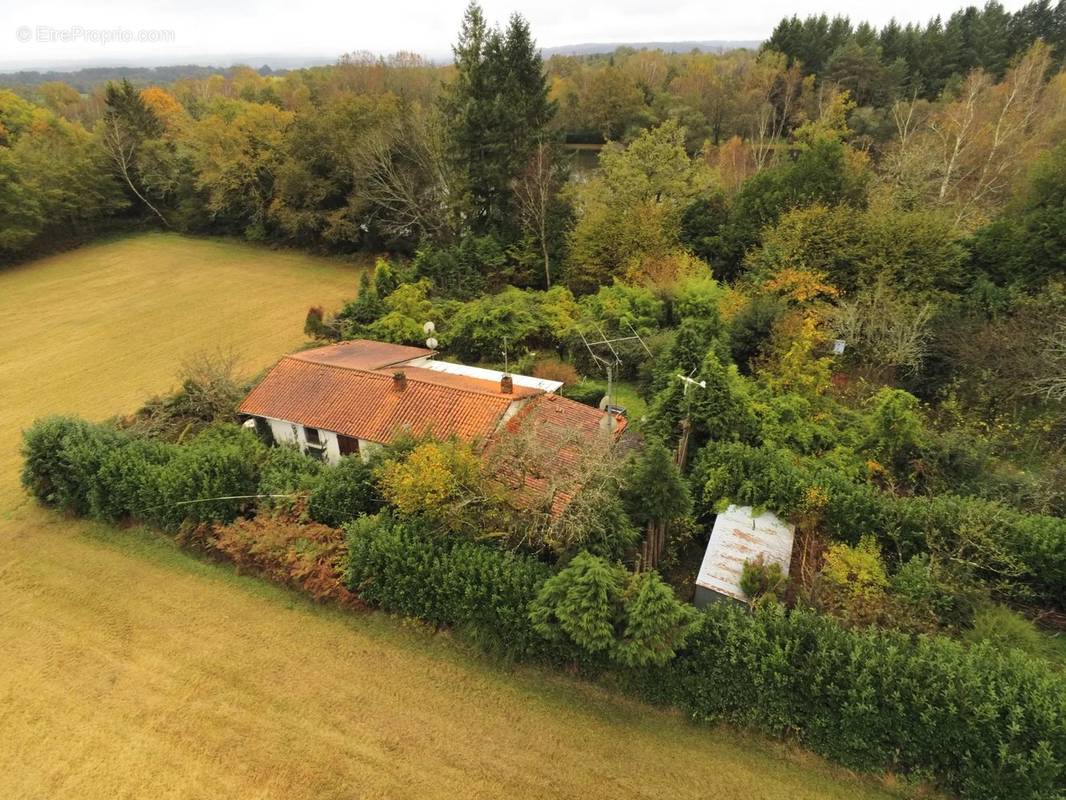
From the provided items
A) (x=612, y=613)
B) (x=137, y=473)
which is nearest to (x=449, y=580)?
(x=612, y=613)

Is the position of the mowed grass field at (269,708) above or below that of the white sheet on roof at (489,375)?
below

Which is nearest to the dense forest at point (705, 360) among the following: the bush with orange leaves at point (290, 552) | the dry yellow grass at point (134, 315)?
the bush with orange leaves at point (290, 552)

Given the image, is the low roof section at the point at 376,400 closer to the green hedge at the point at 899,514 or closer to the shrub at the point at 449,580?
the shrub at the point at 449,580

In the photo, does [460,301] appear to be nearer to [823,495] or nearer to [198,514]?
[198,514]

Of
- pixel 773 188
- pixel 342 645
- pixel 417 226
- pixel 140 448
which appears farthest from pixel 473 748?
pixel 417 226

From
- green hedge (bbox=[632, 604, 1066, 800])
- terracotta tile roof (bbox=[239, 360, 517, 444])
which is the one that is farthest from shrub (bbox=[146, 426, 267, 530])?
green hedge (bbox=[632, 604, 1066, 800])

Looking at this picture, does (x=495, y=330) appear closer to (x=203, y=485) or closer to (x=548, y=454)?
(x=548, y=454)

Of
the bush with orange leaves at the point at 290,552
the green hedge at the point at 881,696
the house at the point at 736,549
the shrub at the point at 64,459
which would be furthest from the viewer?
the shrub at the point at 64,459
